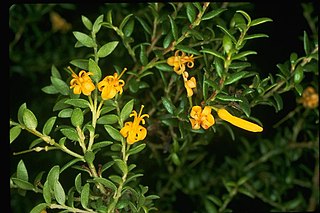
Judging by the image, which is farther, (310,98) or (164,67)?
(310,98)

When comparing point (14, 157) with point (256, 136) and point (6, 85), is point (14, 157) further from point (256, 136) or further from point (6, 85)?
point (256, 136)

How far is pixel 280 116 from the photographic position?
136 cm

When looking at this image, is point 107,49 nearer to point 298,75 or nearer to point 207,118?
point 207,118

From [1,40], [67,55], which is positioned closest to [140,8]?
[67,55]

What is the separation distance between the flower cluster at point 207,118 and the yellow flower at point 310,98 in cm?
37

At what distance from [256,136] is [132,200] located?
22.3 inches

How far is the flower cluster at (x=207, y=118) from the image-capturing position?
820mm

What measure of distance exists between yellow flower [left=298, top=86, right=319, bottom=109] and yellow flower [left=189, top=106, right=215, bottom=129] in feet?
1.36

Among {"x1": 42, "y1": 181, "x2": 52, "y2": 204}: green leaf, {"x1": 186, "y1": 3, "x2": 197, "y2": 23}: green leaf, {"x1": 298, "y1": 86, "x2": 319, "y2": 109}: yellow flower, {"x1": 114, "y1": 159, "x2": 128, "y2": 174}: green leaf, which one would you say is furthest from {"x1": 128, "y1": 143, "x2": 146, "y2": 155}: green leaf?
{"x1": 298, "y1": 86, "x2": 319, "y2": 109}: yellow flower

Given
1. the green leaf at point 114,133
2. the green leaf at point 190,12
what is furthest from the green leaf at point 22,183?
the green leaf at point 190,12

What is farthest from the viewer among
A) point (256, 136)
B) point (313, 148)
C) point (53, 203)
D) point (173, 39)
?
point (256, 136)

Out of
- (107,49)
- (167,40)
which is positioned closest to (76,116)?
(107,49)

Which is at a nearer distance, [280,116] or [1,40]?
[1,40]

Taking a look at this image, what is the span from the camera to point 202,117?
2.69 feet
